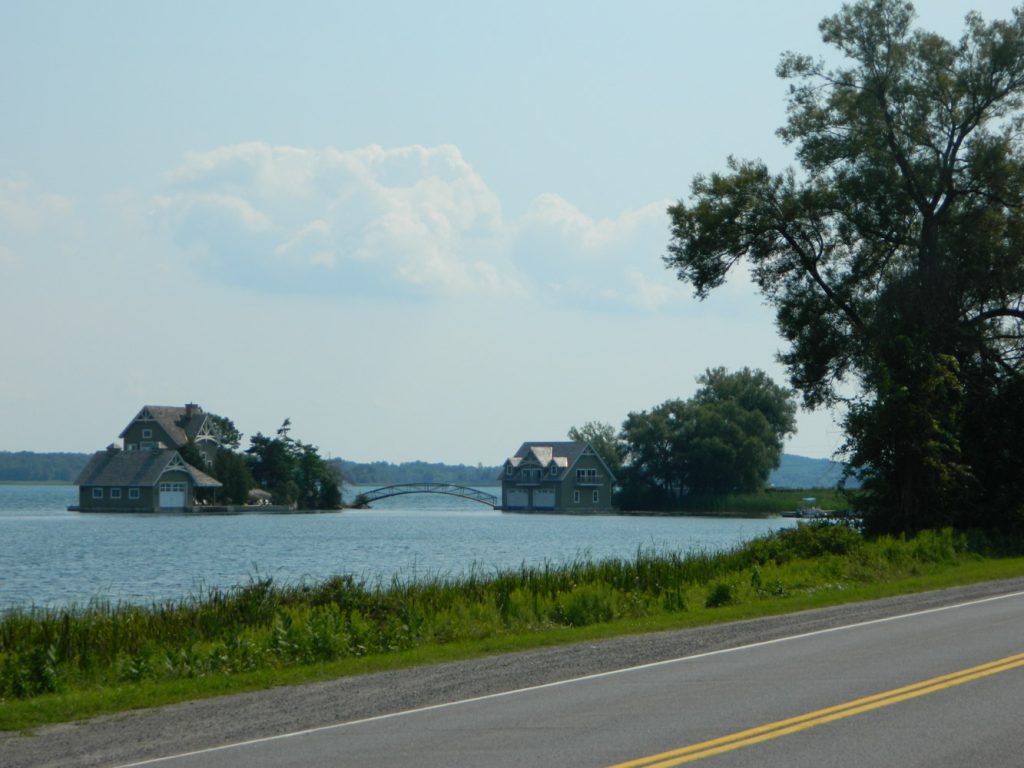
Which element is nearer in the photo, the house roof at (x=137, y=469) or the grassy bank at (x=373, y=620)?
the grassy bank at (x=373, y=620)

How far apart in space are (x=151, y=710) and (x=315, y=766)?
175 inches

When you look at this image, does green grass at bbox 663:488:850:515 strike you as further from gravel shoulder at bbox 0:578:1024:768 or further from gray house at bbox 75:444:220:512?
gravel shoulder at bbox 0:578:1024:768

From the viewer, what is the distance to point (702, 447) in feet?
417

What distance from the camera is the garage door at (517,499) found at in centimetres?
14025

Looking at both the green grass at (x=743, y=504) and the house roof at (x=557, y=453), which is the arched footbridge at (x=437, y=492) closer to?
the house roof at (x=557, y=453)

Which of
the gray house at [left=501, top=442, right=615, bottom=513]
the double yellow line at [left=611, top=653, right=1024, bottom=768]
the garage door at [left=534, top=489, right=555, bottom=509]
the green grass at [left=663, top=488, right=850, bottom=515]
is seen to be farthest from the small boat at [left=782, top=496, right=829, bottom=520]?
the double yellow line at [left=611, top=653, right=1024, bottom=768]

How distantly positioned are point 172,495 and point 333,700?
10702 cm

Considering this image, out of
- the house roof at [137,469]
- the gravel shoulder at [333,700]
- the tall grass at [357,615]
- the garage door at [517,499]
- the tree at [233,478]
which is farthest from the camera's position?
the garage door at [517,499]

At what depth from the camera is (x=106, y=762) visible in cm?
1124

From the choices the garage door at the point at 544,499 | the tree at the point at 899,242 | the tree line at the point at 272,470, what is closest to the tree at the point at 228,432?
the tree line at the point at 272,470

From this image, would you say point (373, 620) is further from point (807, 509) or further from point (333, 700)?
point (807, 509)

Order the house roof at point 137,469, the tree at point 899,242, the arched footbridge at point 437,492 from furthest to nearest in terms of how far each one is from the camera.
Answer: the arched footbridge at point 437,492
the house roof at point 137,469
the tree at point 899,242

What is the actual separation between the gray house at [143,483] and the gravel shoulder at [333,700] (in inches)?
4008

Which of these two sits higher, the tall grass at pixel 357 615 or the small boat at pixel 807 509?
the small boat at pixel 807 509
